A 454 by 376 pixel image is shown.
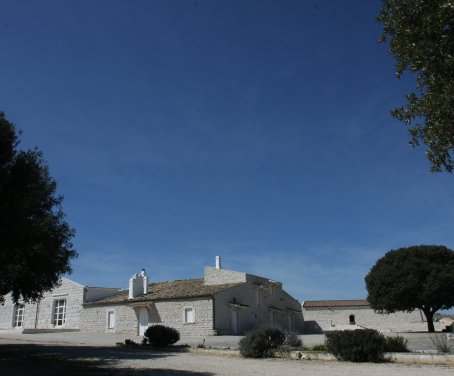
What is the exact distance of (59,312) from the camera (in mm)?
43375

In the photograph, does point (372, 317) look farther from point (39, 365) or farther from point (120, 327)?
point (39, 365)

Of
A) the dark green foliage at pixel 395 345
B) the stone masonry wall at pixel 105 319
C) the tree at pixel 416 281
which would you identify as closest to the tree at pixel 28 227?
the dark green foliage at pixel 395 345

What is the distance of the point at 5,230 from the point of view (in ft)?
41.4

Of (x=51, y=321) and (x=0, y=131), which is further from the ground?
(x=0, y=131)

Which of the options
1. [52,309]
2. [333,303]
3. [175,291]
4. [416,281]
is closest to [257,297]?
[175,291]

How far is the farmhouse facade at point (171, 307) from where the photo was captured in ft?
115

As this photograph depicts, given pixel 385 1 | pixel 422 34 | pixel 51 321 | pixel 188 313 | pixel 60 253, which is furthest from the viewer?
pixel 51 321

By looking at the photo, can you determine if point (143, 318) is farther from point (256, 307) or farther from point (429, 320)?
point (429, 320)

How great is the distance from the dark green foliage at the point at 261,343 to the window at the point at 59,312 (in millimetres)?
30545

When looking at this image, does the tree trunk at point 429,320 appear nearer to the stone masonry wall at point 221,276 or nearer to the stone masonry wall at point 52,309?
the stone masonry wall at point 221,276

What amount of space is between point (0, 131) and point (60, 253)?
7020 millimetres

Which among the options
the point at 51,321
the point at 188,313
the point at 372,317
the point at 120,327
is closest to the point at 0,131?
the point at 188,313

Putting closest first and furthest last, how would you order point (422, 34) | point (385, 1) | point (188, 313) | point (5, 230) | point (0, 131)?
point (422, 34) → point (385, 1) → point (5, 230) → point (0, 131) → point (188, 313)

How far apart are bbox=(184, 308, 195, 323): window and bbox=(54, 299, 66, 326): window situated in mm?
14016
